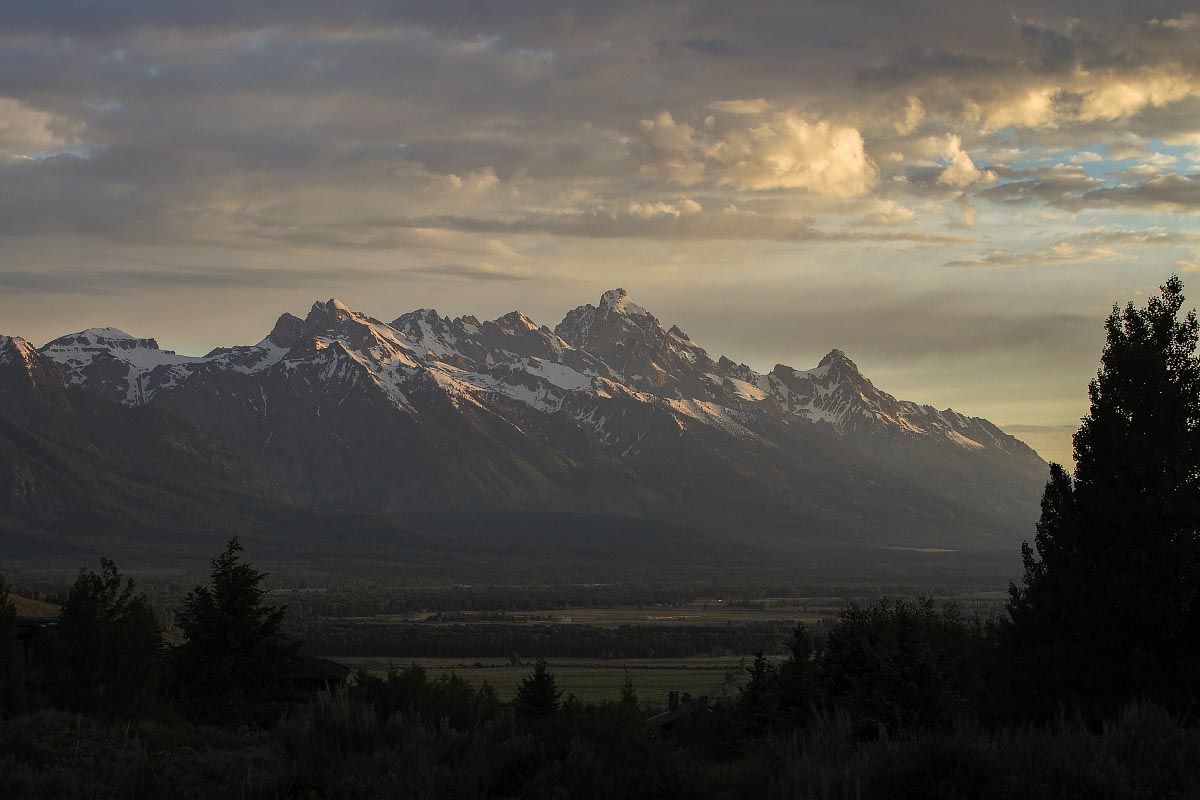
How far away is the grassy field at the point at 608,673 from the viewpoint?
112 metres

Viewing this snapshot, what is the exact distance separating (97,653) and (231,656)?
916cm

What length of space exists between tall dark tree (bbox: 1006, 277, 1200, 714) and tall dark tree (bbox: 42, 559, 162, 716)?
98.1ft

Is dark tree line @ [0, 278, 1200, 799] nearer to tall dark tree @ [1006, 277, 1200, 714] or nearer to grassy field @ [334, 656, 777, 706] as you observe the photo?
tall dark tree @ [1006, 277, 1200, 714]

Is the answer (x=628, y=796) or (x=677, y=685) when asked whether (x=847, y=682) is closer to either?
(x=628, y=796)

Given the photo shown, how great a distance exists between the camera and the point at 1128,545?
27.3m

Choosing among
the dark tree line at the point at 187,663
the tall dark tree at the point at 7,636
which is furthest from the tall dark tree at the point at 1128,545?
the tall dark tree at the point at 7,636

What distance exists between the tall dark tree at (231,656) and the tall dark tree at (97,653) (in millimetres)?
2356

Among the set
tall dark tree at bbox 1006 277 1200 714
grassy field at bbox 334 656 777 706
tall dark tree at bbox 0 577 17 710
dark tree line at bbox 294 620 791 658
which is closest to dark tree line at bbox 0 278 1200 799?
tall dark tree at bbox 1006 277 1200 714

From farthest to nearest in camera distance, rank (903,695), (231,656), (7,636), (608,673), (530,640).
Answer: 1. (530,640)
2. (608,673)
3. (7,636)
4. (231,656)
5. (903,695)

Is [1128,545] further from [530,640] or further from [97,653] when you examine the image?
[530,640]

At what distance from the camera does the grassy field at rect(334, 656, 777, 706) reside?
112312mm

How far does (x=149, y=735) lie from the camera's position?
851 inches

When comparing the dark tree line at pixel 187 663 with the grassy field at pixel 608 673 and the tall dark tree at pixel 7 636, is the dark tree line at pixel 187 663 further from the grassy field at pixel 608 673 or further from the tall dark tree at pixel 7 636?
the grassy field at pixel 608 673

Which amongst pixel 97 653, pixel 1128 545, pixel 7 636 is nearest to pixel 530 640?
pixel 7 636
